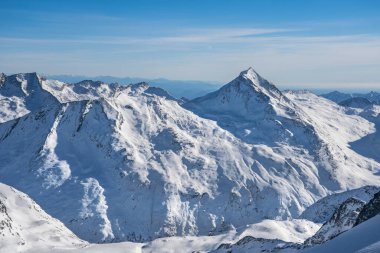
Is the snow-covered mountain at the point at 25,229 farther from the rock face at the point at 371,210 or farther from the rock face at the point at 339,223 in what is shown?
the rock face at the point at 371,210

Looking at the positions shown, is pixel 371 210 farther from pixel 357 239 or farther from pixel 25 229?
pixel 25 229

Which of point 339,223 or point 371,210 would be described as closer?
point 371,210

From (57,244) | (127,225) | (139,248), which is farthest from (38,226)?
(127,225)

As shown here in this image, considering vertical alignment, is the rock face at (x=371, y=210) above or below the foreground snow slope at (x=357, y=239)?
below

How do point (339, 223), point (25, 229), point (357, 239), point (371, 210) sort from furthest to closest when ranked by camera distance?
point (25, 229)
point (339, 223)
point (371, 210)
point (357, 239)

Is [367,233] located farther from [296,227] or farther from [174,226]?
[174,226]

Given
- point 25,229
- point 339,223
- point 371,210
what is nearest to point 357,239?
point 371,210

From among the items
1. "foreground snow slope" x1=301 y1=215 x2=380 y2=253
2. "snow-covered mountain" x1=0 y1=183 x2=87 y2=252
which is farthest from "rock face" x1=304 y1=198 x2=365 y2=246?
"snow-covered mountain" x1=0 y1=183 x2=87 y2=252

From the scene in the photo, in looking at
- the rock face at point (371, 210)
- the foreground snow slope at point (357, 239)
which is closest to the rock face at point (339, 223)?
the rock face at point (371, 210)
